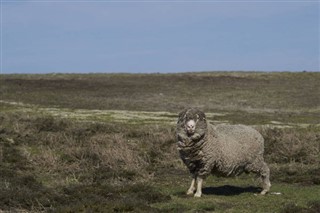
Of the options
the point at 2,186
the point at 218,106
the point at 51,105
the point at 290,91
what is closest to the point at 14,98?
the point at 51,105

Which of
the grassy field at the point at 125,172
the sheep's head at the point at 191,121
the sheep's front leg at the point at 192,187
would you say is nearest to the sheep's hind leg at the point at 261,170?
the grassy field at the point at 125,172

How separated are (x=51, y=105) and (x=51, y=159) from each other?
45.8 meters

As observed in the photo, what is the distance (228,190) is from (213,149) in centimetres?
271

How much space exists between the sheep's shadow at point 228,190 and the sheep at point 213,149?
0.73 m

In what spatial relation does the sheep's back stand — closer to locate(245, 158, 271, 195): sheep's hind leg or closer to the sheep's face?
locate(245, 158, 271, 195): sheep's hind leg

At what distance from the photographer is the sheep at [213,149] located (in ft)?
59.5

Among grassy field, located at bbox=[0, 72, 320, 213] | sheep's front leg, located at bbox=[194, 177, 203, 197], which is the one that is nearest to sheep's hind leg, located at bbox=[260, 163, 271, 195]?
grassy field, located at bbox=[0, 72, 320, 213]

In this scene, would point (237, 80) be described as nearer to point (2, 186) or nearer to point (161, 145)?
point (161, 145)

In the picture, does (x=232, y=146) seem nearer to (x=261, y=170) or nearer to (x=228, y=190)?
(x=261, y=170)

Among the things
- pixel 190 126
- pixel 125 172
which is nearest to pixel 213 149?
pixel 190 126

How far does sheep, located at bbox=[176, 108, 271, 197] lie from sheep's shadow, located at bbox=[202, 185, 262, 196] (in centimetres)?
73

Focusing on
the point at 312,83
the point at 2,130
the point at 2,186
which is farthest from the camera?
A: the point at 312,83

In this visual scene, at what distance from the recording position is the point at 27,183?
20891 millimetres

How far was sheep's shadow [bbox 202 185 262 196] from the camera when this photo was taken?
19.8m
